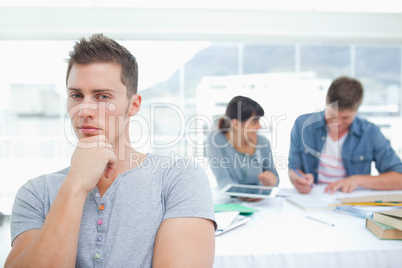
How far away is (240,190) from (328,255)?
570 mm

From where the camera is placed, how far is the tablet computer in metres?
1.37

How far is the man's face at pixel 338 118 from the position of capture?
1.81 meters

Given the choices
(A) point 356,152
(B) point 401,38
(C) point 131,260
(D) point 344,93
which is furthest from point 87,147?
(B) point 401,38

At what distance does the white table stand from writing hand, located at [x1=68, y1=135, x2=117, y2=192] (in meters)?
0.44

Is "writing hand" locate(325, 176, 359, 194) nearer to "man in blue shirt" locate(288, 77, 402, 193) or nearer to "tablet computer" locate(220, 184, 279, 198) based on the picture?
"man in blue shirt" locate(288, 77, 402, 193)

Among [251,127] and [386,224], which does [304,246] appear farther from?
[251,127]

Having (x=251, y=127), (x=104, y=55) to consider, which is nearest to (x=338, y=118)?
(x=251, y=127)

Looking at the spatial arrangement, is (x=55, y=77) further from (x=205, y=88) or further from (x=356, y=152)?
(x=356, y=152)

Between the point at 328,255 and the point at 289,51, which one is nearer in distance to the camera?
the point at 328,255

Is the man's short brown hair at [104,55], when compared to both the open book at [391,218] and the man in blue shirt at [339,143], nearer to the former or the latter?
the open book at [391,218]

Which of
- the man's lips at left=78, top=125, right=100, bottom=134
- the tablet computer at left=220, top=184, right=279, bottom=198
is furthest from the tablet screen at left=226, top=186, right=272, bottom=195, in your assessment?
the man's lips at left=78, top=125, right=100, bottom=134

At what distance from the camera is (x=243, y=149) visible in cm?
168

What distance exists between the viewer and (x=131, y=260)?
2.53 feet

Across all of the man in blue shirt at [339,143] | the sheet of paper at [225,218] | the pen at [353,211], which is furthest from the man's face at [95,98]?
the man in blue shirt at [339,143]
